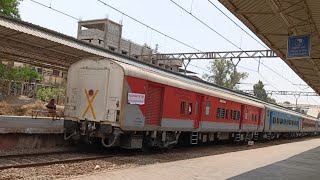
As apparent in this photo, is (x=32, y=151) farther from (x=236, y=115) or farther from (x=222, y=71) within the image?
(x=222, y=71)

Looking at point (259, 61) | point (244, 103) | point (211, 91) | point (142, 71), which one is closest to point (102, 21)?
point (259, 61)

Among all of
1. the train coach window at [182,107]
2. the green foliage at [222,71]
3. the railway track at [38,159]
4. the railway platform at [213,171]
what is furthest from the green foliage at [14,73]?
the green foliage at [222,71]

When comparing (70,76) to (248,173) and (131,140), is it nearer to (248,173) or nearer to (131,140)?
(131,140)

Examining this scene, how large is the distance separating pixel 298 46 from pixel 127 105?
7.28 meters

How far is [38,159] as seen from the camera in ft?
39.1

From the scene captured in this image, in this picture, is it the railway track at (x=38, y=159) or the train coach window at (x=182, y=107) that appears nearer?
the railway track at (x=38, y=159)

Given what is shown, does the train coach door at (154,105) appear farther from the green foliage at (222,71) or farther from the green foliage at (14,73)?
the green foliage at (222,71)

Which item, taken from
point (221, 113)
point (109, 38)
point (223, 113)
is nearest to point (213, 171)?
point (221, 113)

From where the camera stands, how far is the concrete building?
189ft

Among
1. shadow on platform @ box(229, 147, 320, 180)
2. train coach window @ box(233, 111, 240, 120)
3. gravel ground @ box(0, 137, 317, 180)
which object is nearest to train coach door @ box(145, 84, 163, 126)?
gravel ground @ box(0, 137, 317, 180)

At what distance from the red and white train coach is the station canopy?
3.67 metres

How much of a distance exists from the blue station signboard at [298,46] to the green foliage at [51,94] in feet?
105

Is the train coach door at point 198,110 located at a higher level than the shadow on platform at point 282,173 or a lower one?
higher

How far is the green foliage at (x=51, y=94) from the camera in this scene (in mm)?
44394
